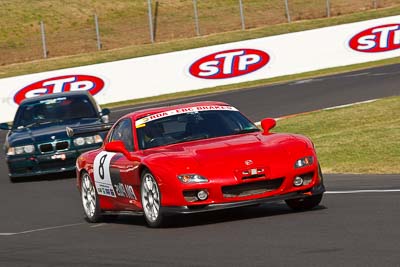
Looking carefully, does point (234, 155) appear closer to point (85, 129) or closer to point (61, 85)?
point (85, 129)

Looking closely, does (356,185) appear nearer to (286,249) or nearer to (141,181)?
(141,181)

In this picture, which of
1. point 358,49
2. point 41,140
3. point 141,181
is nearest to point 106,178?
point 141,181

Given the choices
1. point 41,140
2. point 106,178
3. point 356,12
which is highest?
point 106,178

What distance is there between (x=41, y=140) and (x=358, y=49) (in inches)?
880

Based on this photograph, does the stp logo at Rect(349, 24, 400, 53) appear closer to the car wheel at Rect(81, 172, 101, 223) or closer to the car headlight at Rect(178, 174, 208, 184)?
the car wheel at Rect(81, 172, 101, 223)

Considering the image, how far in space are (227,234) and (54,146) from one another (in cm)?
886

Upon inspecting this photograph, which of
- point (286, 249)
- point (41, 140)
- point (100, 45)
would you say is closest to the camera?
point (286, 249)

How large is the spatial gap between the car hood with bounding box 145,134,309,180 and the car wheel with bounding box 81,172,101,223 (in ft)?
5.21

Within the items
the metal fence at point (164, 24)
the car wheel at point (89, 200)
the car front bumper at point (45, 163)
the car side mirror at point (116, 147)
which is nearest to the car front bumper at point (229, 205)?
the car side mirror at point (116, 147)

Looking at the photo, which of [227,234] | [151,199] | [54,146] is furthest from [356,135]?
[227,234]

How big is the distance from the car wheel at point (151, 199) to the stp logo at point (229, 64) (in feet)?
86.2

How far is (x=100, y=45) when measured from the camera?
152 ft

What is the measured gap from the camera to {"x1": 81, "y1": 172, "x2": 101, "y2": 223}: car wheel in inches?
484

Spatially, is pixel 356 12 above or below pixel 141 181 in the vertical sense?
below
